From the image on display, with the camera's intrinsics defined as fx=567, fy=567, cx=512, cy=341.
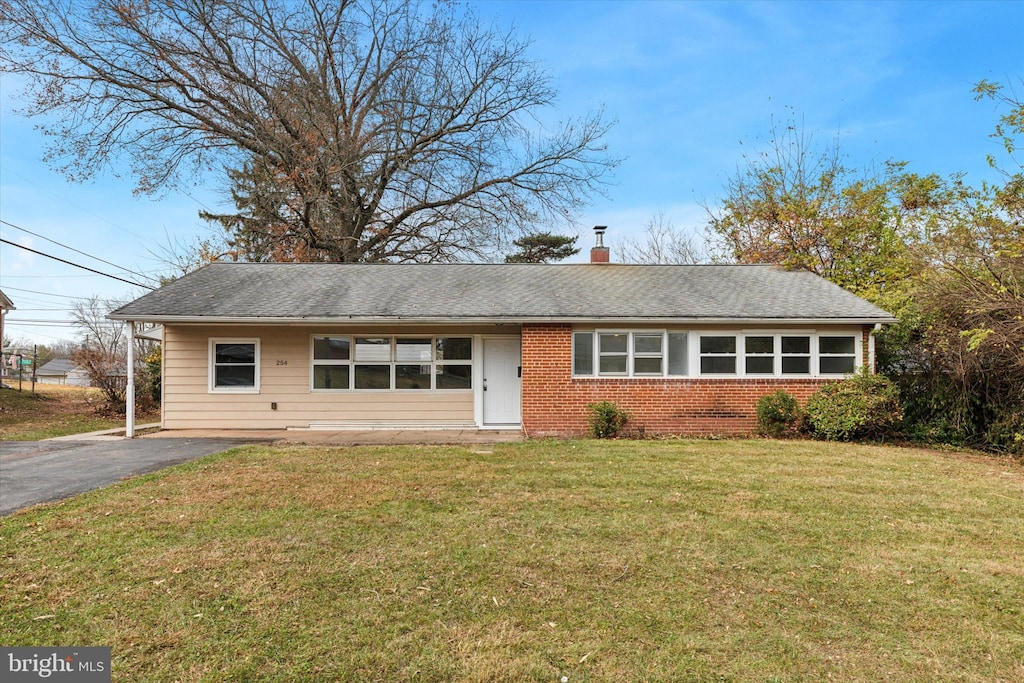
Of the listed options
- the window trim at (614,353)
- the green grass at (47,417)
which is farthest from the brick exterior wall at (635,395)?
the green grass at (47,417)

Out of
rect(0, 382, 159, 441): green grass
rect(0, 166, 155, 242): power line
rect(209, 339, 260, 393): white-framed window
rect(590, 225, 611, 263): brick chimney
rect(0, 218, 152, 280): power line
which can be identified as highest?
rect(0, 166, 155, 242): power line

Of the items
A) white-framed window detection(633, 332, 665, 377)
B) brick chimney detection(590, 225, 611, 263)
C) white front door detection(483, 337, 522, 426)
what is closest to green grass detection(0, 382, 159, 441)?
white front door detection(483, 337, 522, 426)

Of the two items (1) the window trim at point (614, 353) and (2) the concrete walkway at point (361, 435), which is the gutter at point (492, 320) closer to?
(1) the window trim at point (614, 353)

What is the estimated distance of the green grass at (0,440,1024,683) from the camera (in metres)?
2.99

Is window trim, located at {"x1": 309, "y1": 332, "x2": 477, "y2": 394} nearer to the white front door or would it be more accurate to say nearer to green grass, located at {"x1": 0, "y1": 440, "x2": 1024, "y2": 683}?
the white front door

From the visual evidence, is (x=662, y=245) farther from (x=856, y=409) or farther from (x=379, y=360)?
(x=379, y=360)

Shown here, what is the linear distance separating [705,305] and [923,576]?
856 cm

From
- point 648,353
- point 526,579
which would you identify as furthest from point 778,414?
point 526,579

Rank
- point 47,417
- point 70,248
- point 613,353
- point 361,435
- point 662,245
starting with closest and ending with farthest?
point 361,435 < point 613,353 < point 47,417 < point 70,248 < point 662,245

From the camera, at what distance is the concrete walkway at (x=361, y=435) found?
10.8 m

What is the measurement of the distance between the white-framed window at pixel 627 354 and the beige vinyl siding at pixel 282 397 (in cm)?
190

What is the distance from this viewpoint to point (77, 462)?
343 inches

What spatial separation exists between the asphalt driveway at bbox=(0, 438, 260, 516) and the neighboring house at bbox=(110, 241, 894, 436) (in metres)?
2.16

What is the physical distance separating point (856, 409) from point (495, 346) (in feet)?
24.3
